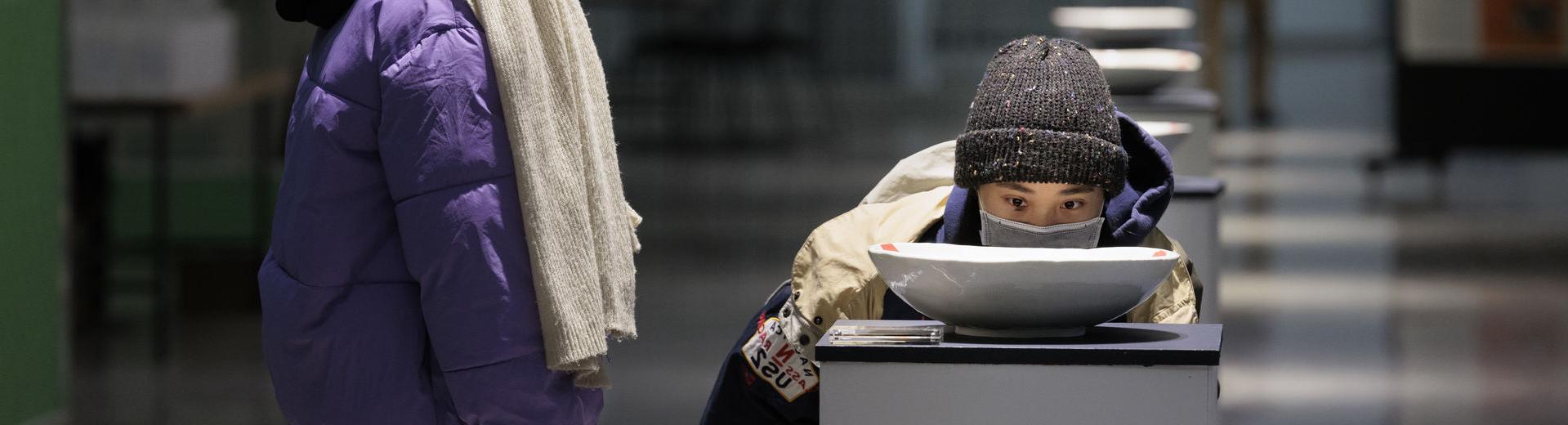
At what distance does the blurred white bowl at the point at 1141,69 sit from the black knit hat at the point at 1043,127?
8.97 feet

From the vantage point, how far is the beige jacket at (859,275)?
2221 millimetres

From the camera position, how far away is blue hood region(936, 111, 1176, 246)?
2258mm

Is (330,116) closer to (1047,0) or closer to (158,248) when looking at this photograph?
(158,248)

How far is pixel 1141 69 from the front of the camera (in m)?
5.02

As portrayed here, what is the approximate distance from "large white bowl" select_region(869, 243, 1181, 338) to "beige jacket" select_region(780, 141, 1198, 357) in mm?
279

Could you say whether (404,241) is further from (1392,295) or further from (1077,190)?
(1392,295)

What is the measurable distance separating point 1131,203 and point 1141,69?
9.17ft

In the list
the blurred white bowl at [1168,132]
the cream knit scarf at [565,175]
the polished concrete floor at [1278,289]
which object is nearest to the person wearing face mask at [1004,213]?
the cream knit scarf at [565,175]

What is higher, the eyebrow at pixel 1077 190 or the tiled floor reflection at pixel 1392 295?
the eyebrow at pixel 1077 190

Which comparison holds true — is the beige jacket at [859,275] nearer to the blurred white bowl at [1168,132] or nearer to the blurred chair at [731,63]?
the blurred white bowl at [1168,132]

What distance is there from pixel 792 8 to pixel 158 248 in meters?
8.60

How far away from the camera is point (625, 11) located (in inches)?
562

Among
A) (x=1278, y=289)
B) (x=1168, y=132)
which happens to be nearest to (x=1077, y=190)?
(x=1168, y=132)

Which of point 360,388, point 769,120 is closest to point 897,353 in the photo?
point 360,388
